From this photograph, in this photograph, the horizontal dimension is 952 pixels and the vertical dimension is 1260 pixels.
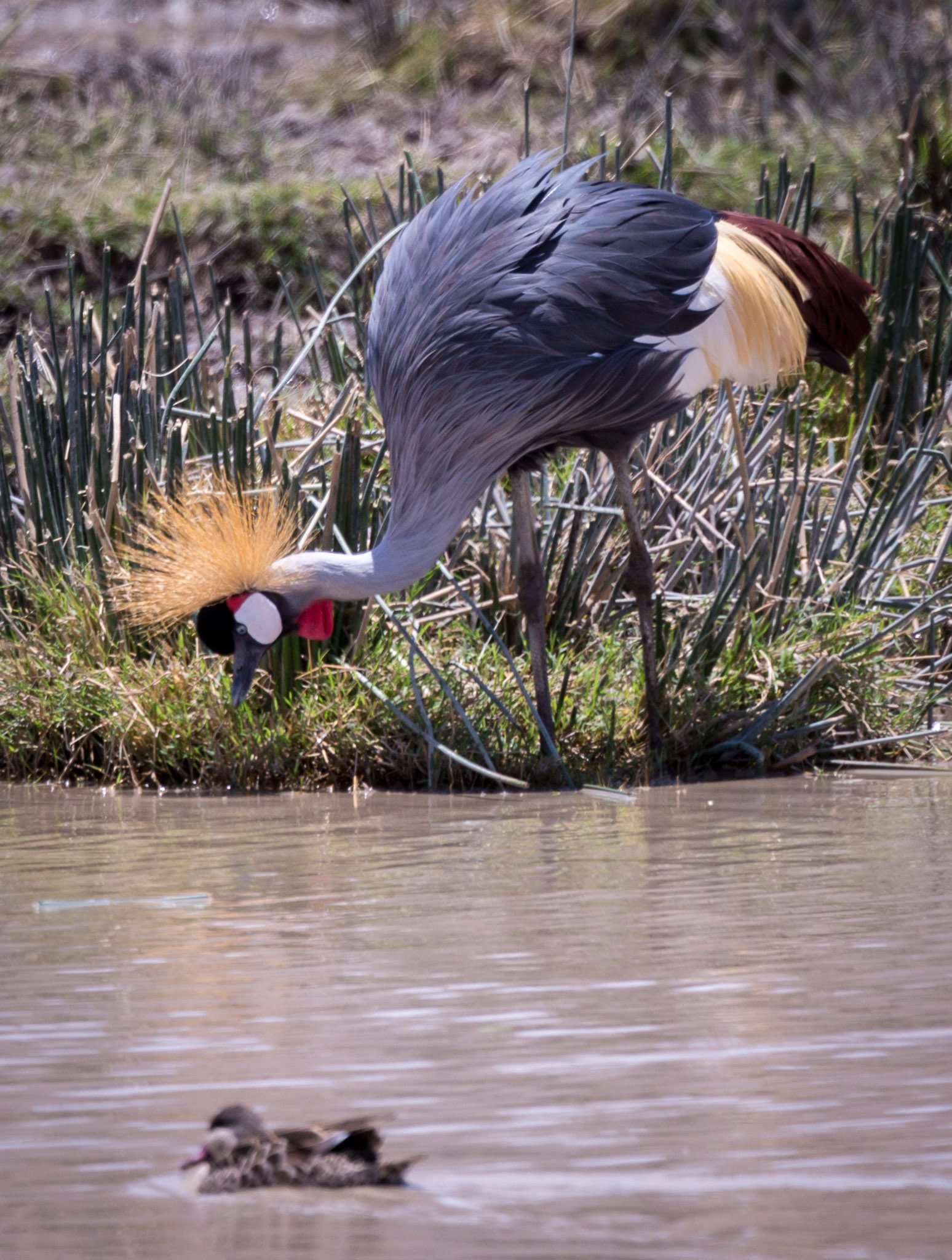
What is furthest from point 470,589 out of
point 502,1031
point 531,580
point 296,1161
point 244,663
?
point 296,1161

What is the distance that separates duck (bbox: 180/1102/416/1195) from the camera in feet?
6.99

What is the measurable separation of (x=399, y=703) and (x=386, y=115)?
7493mm

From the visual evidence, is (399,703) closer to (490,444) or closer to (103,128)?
(490,444)

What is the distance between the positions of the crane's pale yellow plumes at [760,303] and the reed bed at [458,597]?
0.23m

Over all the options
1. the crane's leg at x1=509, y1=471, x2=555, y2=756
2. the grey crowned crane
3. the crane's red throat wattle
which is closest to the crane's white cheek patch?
the grey crowned crane

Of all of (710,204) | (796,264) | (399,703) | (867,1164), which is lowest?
(867,1164)

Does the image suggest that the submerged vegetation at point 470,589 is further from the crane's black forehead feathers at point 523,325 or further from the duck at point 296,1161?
the duck at point 296,1161

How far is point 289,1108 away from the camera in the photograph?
2414 millimetres

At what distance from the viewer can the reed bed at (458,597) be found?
5.01 meters

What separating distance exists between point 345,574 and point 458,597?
3.15 feet

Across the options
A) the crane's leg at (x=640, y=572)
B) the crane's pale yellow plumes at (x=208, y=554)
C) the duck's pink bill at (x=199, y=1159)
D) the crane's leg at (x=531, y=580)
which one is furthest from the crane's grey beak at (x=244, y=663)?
the duck's pink bill at (x=199, y=1159)

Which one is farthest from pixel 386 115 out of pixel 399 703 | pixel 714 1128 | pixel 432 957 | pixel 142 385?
pixel 714 1128

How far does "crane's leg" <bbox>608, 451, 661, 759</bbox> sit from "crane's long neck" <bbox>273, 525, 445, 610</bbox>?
70cm

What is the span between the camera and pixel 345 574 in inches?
186
